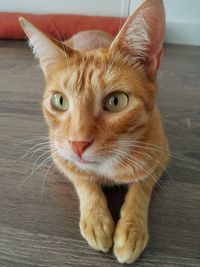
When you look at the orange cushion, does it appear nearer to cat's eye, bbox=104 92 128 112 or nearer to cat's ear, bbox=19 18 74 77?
cat's ear, bbox=19 18 74 77

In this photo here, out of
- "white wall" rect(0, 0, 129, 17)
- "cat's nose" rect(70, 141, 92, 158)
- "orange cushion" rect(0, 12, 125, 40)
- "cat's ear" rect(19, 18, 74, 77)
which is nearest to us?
"cat's nose" rect(70, 141, 92, 158)

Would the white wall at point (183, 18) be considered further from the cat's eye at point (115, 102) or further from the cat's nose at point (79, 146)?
the cat's nose at point (79, 146)

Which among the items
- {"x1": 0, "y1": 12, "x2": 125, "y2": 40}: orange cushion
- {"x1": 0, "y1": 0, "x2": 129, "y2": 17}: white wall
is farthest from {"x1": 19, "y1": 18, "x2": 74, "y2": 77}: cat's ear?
{"x1": 0, "y1": 0, "x2": 129, "y2": 17}: white wall

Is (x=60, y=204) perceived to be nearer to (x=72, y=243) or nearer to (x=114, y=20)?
(x=72, y=243)

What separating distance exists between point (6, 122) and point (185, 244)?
760 mm

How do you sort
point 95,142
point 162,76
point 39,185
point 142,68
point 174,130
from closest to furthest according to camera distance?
1. point 95,142
2. point 142,68
3. point 39,185
4. point 174,130
5. point 162,76

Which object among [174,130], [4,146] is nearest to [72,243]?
[4,146]

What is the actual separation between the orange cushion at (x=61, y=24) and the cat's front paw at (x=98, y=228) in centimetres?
138

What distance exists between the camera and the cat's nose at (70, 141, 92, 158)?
0.72m

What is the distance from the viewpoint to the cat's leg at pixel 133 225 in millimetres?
727

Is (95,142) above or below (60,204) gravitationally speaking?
above

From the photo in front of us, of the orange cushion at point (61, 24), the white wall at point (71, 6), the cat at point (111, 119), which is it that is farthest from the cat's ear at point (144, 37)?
the white wall at point (71, 6)

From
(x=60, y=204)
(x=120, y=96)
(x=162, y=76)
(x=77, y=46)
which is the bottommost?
(x=162, y=76)

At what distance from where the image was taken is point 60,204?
0.90m
